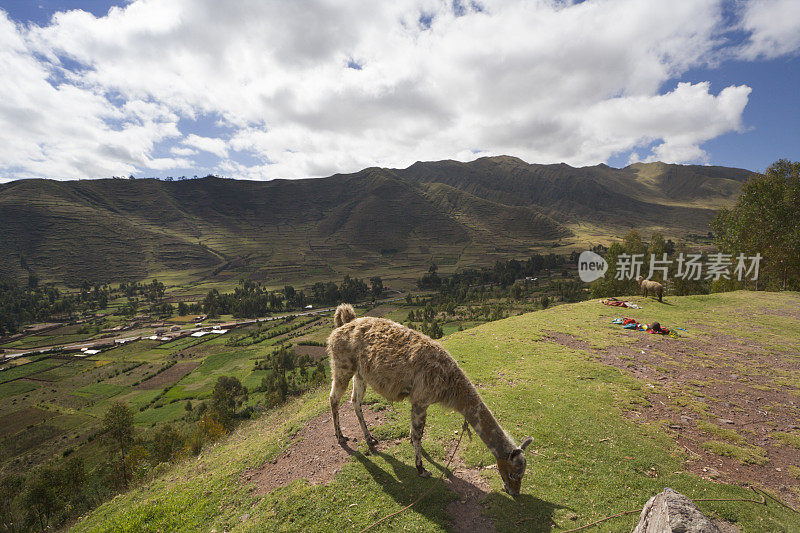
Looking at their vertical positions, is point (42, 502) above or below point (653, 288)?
below

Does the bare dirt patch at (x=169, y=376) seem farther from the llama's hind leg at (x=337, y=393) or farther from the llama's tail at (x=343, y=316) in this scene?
the llama's tail at (x=343, y=316)

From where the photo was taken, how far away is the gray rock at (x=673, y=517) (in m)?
5.00

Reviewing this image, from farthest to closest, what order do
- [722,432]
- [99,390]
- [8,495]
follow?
[99,390]
[8,495]
[722,432]

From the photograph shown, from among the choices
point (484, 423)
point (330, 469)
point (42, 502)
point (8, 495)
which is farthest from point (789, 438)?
point (8, 495)

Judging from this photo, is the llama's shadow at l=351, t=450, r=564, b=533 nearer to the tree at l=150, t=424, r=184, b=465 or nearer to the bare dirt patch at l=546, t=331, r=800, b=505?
the bare dirt patch at l=546, t=331, r=800, b=505

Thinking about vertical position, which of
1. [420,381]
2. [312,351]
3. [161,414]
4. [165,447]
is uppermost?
[420,381]

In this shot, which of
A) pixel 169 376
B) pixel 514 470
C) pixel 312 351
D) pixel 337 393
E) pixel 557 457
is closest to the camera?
pixel 514 470

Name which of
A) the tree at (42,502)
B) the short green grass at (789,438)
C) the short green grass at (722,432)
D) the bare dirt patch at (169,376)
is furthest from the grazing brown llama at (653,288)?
the bare dirt patch at (169,376)

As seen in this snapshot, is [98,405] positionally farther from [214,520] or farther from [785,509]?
[785,509]

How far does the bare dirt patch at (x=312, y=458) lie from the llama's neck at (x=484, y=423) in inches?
154

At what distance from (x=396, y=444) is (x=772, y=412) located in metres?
17.6

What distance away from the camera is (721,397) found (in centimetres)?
1469

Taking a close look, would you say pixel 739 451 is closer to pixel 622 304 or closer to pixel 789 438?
pixel 789 438

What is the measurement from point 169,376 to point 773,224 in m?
137
